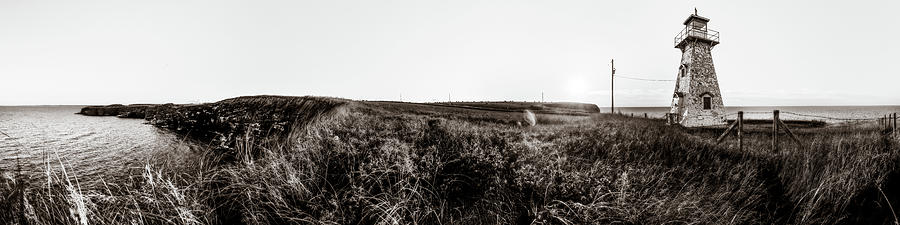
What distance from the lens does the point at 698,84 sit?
2253 cm

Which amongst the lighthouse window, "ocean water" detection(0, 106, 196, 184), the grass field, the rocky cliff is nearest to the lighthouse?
the lighthouse window

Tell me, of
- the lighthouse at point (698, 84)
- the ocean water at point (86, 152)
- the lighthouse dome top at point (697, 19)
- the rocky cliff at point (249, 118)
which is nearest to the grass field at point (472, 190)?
the ocean water at point (86, 152)

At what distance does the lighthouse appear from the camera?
2244cm

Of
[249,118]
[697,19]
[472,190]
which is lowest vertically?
[472,190]

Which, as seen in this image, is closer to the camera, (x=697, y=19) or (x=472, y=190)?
(x=472, y=190)

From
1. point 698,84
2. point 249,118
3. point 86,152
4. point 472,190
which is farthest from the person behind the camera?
point 698,84

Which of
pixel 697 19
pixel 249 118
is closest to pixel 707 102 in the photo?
pixel 697 19

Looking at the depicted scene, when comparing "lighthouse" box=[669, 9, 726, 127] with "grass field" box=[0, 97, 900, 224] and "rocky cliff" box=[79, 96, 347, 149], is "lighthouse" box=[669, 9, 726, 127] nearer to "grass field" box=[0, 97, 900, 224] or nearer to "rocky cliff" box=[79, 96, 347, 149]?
"grass field" box=[0, 97, 900, 224]

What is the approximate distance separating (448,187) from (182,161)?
171 inches

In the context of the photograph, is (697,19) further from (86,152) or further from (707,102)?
(86,152)

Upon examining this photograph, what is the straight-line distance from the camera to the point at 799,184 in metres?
4.13

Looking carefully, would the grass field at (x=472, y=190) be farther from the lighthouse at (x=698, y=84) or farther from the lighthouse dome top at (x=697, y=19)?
the lighthouse dome top at (x=697, y=19)

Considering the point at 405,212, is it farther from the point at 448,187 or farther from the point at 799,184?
the point at 799,184

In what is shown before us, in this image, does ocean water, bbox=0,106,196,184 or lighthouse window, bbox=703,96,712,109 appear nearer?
ocean water, bbox=0,106,196,184
